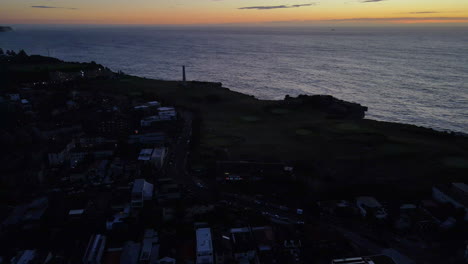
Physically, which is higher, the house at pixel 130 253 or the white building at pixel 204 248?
the white building at pixel 204 248

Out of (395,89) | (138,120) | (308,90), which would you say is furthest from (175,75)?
(395,89)

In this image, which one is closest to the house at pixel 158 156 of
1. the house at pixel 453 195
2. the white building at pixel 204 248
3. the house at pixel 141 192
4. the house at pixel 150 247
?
the house at pixel 141 192

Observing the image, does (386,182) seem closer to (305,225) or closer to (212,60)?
(305,225)

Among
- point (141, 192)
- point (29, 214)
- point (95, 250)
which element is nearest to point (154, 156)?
point (141, 192)

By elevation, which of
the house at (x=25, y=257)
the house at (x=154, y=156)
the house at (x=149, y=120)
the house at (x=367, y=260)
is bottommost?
the house at (x=367, y=260)

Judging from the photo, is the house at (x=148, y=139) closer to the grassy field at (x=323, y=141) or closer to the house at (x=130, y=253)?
the grassy field at (x=323, y=141)

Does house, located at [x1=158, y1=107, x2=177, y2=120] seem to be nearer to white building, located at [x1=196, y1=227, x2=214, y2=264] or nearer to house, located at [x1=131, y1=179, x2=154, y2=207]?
house, located at [x1=131, y1=179, x2=154, y2=207]

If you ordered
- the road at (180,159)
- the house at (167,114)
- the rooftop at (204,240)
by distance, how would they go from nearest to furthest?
the rooftop at (204,240)
the road at (180,159)
the house at (167,114)
